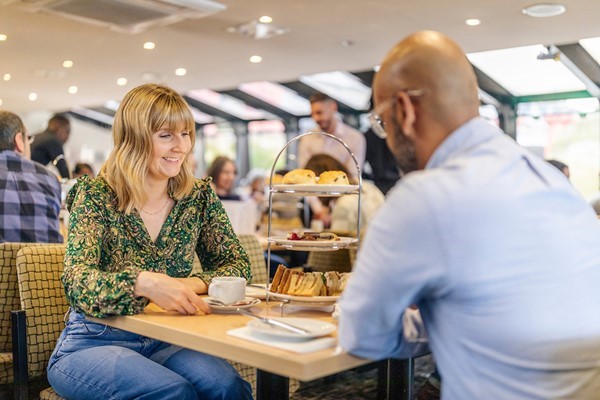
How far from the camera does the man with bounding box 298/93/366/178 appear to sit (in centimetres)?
588

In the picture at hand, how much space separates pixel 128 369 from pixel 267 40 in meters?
6.12

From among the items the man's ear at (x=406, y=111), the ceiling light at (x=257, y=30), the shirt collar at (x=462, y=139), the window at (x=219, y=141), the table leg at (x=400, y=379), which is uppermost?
the ceiling light at (x=257, y=30)

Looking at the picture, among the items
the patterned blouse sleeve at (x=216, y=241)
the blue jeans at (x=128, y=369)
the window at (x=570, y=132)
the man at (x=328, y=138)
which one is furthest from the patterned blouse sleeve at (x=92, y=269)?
the window at (x=570, y=132)

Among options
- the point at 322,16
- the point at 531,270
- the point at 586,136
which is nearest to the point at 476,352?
the point at 531,270

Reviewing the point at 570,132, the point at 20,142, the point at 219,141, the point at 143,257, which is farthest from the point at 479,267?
the point at 219,141

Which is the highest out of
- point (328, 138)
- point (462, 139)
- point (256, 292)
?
point (328, 138)

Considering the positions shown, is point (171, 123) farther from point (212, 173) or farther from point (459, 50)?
point (212, 173)

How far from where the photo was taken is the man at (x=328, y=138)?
5879 millimetres

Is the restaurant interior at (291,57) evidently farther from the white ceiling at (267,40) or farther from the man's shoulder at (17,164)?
the man's shoulder at (17,164)

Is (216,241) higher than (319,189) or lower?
lower

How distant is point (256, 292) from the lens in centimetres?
204

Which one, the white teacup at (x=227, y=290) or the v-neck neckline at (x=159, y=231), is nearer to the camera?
the white teacup at (x=227, y=290)

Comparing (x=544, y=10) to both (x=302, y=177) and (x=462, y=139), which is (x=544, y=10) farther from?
(x=462, y=139)

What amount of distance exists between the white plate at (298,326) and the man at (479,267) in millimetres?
126
